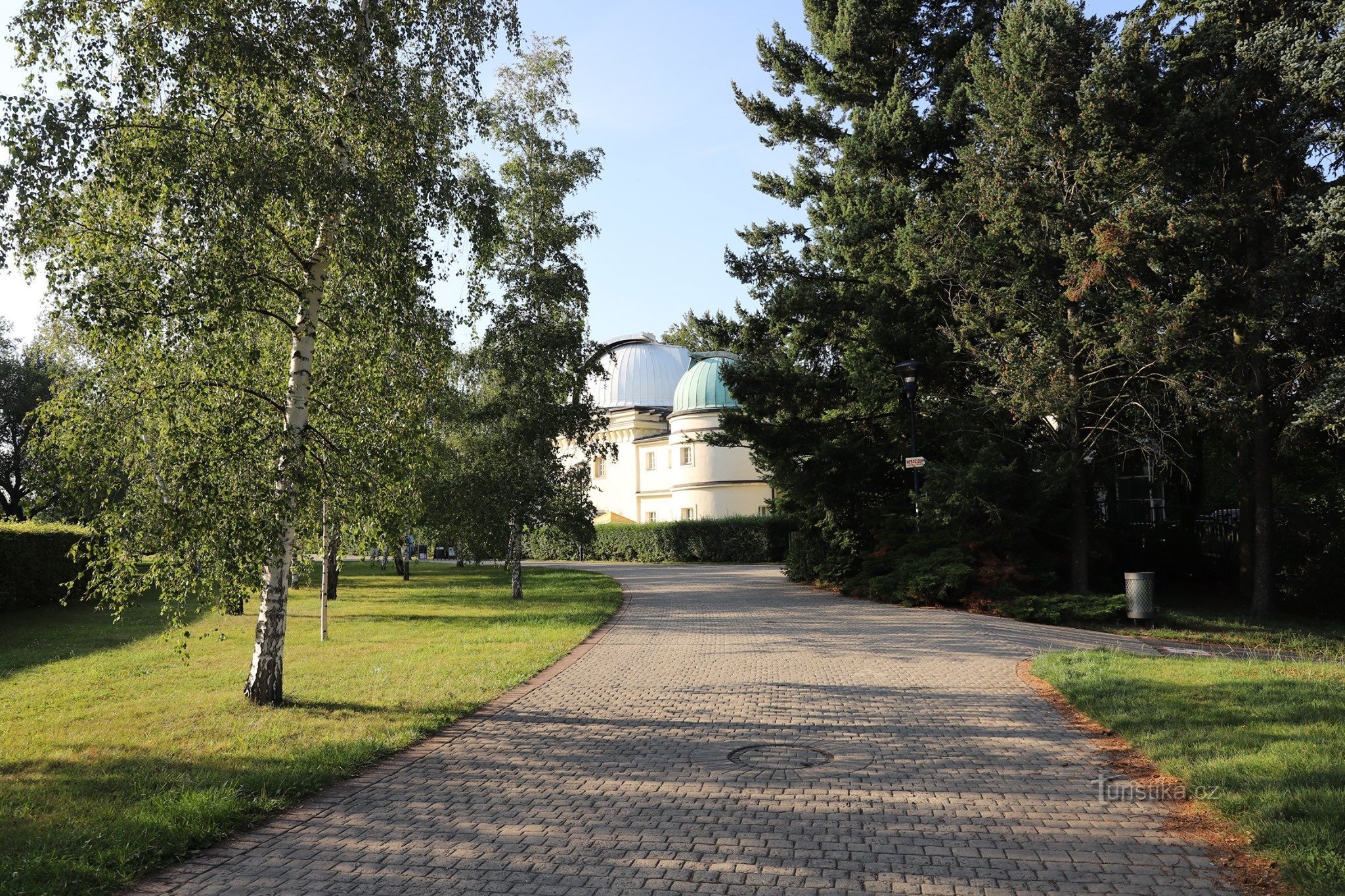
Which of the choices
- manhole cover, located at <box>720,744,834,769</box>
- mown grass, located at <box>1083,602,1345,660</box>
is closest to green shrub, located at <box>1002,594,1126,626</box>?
mown grass, located at <box>1083,602,1345,660</box>

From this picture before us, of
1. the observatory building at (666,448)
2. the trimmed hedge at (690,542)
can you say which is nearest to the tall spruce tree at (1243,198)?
the trimmed hedge at (690,542)

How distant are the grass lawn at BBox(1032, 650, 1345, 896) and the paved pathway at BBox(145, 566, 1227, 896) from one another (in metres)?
0.43

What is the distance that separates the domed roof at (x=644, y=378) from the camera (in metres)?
59.0

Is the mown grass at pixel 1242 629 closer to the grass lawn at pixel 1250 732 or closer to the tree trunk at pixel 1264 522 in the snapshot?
the tree trunk at pixel 1264 522

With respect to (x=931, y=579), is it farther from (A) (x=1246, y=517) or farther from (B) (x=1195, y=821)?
(B) (x=1195, y=821)

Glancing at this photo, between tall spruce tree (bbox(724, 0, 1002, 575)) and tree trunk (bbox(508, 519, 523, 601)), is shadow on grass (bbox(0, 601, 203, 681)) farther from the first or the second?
tall spruce tree (bbox(724, 0, 1002, 575))

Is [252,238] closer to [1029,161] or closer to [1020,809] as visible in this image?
[1020,809]

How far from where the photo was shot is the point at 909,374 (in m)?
18.1

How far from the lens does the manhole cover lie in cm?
668

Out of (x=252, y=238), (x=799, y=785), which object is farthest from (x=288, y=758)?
(x=252, y=238)

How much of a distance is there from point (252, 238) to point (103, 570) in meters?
3.42

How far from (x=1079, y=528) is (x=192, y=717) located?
1660 centimetres

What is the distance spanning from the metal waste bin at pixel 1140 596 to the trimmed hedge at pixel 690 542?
63.9 ft

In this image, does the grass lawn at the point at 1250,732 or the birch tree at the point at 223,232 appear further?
the birch tree at the point at 223,232
